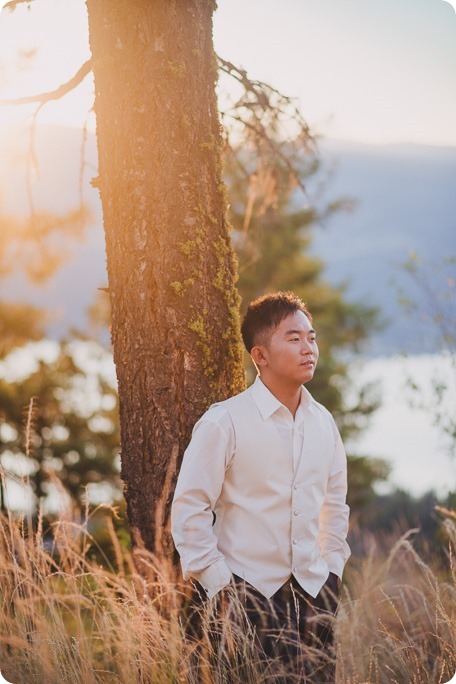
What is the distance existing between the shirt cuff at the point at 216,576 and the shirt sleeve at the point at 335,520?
453mm

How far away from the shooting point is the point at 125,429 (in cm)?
275

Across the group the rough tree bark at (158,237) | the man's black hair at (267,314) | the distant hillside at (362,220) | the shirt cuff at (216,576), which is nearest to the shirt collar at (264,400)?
the man's black hair at (267,314)

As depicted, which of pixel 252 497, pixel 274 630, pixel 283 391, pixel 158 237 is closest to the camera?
pixel 274 630

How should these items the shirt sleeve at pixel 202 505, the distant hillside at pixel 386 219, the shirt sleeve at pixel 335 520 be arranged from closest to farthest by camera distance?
the shirt sleeve at pixel 202 505 → the shirt sleeve at pixel 335 520 → the distant hillside at pixel 386 219

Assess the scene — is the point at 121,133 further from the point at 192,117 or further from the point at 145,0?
the point at 145,0

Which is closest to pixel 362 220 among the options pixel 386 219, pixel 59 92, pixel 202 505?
pixel 386 219

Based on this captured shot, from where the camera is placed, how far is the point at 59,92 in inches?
128

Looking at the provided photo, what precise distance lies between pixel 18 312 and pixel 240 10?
7.20 metres

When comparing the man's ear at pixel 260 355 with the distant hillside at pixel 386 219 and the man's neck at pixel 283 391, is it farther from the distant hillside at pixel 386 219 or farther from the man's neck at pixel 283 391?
the distant hillside at pixel 386 219

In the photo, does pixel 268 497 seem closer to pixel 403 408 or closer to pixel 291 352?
pixel 291 352

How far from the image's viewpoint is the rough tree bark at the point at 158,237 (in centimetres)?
264

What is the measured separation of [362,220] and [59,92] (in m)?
49.8

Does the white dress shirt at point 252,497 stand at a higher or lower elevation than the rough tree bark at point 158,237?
lower

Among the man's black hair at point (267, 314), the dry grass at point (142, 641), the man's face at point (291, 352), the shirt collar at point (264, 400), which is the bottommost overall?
the dry grass at point (142, 641)
